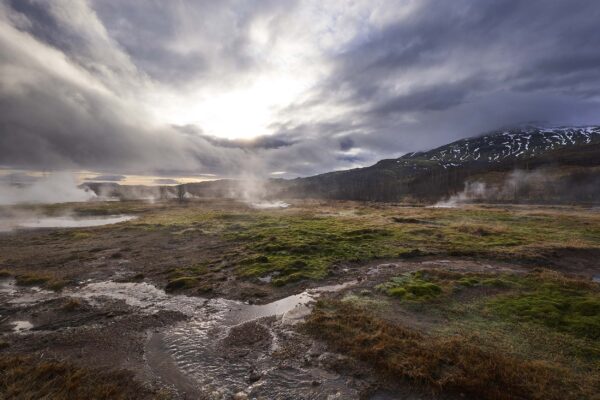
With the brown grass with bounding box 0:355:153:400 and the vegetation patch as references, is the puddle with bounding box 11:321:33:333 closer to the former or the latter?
the brown grass with bounding box 0:355:153:400

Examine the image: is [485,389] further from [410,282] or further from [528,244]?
[528,244]

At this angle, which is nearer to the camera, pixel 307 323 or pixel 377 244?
pixel 307 323

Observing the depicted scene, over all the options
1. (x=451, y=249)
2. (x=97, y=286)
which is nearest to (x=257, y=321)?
(x=97, y=286)

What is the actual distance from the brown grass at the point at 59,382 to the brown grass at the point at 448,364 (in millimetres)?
7940

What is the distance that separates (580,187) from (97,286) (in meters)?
150

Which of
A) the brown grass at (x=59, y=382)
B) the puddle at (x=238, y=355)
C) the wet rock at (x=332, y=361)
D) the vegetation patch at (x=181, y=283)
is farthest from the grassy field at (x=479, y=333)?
the vegetation patch at (x=181, y=283)

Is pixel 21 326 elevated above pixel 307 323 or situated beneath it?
elevated above

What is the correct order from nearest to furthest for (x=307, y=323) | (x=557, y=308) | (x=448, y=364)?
(x=448, y=364) → (x=307, y=323) → (x=557, y=308)

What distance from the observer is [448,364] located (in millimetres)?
10812

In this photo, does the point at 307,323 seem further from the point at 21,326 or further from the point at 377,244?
the point at 377,244

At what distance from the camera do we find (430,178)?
167 meters

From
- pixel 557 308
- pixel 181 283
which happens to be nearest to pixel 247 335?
pixel 181 283

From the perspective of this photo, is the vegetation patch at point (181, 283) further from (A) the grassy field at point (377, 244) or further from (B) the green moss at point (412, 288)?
(B) the green moss at point (412, 288)

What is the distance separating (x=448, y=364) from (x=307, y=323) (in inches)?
256
